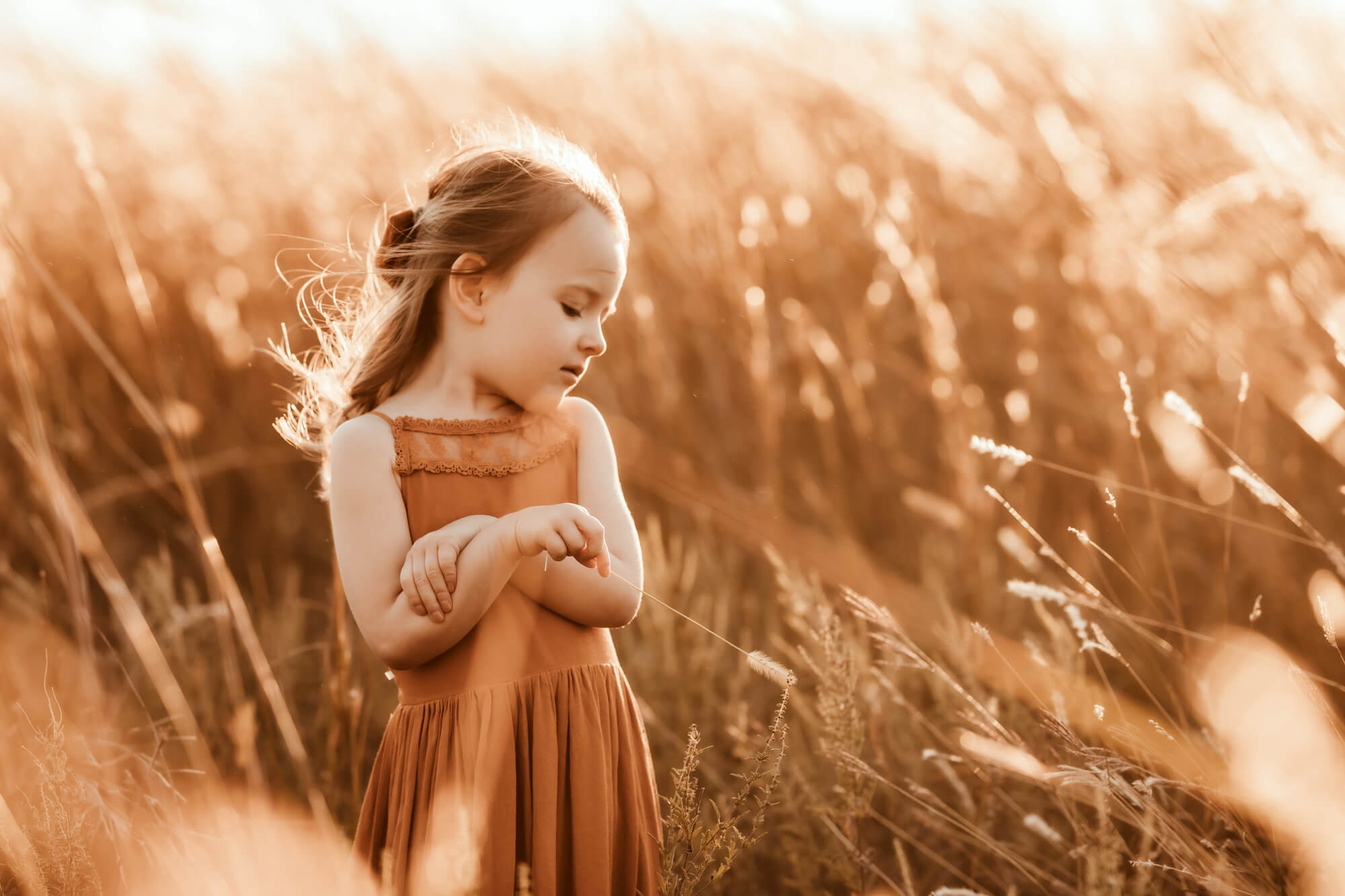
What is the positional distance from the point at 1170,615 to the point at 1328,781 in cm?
86

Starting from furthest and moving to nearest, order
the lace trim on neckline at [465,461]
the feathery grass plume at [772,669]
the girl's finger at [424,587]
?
the lace trim on neckline at [465,461]
the girl's finger at [424,587]
the feathery grass plume at [772,669]

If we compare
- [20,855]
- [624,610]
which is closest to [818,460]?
[624,610]

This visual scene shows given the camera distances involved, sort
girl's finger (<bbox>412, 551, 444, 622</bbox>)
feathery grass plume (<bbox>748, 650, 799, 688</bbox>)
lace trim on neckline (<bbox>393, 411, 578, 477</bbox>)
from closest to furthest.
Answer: feathery grass plume (<bbox>748, 650, 799, 688</bbox>)
girl's finger (<bbox>412, 551, 444, 622</bbox>)
lace trim on neckline (<bbox>393, 411, 578, 477</bbox>)

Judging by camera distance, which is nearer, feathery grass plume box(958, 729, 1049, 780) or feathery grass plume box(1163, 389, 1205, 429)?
feathery grass plume box(958, 729, 1049, 780)

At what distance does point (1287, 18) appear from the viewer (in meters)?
1.51

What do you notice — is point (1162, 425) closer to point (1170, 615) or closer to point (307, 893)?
point (1170, 615)

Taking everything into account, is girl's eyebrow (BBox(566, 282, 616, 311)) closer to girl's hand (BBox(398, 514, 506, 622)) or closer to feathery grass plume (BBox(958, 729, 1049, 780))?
girl's hand (BBox(398, 514, 506, 622))

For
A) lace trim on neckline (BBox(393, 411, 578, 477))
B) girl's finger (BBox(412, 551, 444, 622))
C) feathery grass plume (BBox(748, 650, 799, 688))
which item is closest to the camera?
feathery grass plume (BBox(748, 650, 799, 688))

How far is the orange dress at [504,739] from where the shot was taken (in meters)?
1.15

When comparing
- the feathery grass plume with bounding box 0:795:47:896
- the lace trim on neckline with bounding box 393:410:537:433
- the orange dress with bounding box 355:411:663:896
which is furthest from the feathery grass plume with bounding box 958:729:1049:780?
the feathery grass plume with bounding box 0:795:47:896

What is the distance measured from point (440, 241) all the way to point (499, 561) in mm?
397

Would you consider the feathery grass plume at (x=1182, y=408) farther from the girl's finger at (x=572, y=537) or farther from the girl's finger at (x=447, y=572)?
the girl's finger at (x=447, y=572)

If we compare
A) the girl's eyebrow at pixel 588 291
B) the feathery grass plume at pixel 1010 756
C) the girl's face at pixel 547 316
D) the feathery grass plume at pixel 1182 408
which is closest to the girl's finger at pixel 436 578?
the girl's face at pixel 547 316

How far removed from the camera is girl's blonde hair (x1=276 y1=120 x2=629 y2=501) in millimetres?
1204
